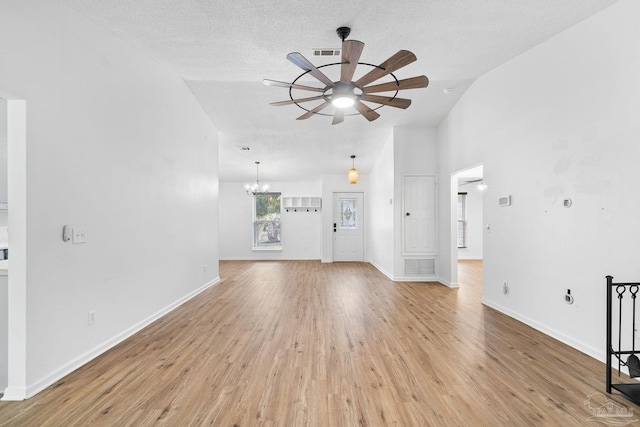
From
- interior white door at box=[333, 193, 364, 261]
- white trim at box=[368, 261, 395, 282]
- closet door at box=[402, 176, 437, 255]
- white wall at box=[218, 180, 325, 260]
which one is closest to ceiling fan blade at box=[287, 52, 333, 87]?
closet door at box=[402, 176, 437, 255]

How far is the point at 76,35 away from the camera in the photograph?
252cm

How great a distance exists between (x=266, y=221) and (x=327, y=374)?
7571 mm

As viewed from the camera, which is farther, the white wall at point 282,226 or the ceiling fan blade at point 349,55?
Result: the white wall at point 282,226

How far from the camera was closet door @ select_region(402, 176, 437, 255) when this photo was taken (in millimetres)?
5910

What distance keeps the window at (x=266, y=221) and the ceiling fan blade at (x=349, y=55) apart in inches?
281

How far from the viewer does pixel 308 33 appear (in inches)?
115

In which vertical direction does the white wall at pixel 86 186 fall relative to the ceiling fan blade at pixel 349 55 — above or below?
below

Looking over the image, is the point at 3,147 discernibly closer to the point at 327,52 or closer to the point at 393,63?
the point at 327,52

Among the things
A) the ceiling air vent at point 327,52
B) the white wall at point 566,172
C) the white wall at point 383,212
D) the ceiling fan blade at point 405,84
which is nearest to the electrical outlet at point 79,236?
the ceiling air vent at point 327,52

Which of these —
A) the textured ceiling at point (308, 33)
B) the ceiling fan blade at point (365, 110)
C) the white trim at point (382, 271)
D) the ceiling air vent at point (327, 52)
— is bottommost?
the white trim at point (382, 271)

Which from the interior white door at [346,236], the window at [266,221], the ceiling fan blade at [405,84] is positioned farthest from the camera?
the window at [266,221]

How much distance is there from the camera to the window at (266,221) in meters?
9.58

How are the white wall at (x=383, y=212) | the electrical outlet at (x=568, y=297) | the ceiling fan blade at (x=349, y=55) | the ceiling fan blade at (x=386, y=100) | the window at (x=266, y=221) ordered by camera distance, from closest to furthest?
the ceiling fan blade at (x=349, y=55) < the electrical outlet at (x=568, y=297) < the ceiling fan blade at (x=386, y=100) < the white wall at (x=383, y=212) < the window at (x=266, y=221)

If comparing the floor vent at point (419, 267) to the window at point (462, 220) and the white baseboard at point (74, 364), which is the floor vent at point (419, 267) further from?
the white baseboard at point (74, 364)
